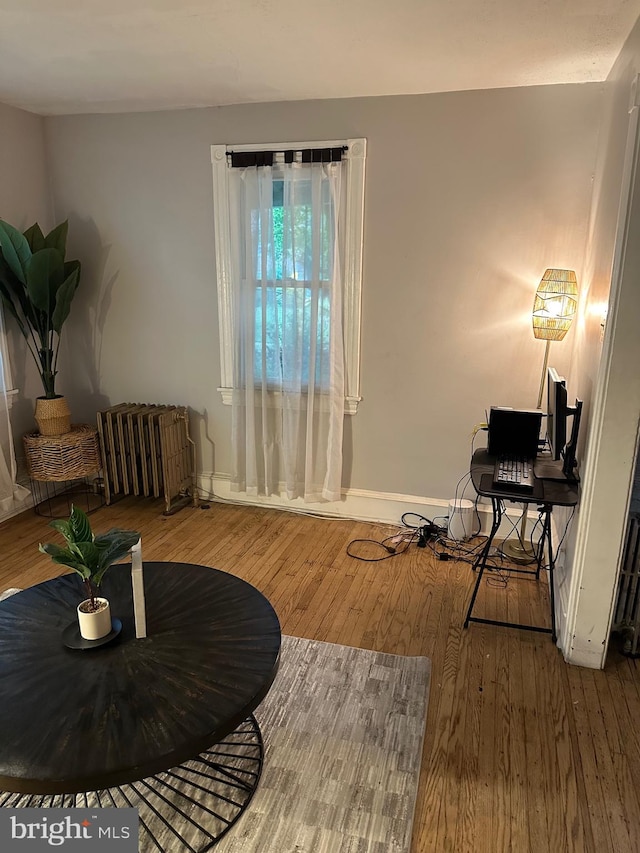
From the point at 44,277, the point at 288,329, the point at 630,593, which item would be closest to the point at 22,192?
the point at 44,277

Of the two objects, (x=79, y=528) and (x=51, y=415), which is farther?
(x=51, y=415)

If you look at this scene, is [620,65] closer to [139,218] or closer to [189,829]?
[139,218]

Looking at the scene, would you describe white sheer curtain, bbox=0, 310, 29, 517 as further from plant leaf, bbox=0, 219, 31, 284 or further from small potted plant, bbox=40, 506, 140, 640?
small potted plant, bbox=40, 506, 140, 640

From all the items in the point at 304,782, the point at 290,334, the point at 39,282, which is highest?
the point at 39,282

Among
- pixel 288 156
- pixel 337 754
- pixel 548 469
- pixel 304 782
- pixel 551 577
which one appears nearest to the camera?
pixel 304 782

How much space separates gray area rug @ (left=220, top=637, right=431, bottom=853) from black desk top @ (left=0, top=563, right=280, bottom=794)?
0.44m

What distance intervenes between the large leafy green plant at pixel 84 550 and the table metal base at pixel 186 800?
566 millimetres

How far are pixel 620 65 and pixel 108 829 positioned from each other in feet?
10.5

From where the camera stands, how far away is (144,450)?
11.9 ft

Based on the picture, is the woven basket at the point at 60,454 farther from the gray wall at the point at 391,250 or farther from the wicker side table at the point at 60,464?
the gray wall at the point at 391,250

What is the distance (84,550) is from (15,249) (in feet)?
7.89

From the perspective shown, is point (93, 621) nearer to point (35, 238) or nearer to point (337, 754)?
point (337, 754)

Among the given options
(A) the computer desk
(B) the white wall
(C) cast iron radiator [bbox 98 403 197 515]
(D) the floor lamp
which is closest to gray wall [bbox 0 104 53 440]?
(C) cast iron radiator [bbox 98 403 197 515]

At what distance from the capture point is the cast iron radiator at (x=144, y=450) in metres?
3.61
